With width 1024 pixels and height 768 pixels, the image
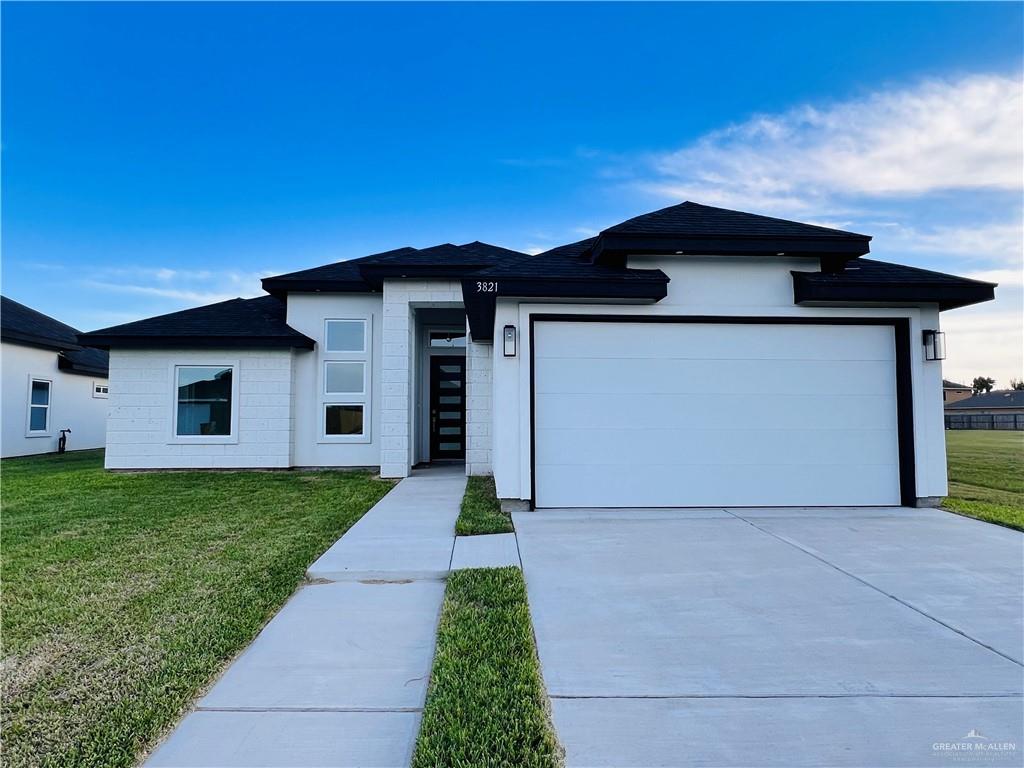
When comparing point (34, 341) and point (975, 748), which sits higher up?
point (34, 341)

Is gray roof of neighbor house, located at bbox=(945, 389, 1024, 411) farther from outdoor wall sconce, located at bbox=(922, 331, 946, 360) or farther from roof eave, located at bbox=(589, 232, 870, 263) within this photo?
roof eave, located at bbox=(589, 232, 870, 263)

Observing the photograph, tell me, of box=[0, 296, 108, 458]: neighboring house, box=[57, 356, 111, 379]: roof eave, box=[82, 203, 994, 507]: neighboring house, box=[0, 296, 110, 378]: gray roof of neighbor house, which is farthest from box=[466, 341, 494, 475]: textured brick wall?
box=[57, 356, 111, 379]: roof eave

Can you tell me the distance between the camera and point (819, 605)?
319 centimetres

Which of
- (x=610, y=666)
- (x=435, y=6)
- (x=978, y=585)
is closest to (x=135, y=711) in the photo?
(x=610, y=666)

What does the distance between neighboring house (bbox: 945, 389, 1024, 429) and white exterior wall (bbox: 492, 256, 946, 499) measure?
1218 inches

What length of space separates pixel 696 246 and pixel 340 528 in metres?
5.11

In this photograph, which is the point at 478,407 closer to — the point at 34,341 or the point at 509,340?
the point at 509,340

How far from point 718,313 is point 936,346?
2597 millimetres

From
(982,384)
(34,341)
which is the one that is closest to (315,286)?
(34,341)

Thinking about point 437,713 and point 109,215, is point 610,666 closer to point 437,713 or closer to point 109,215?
point 437,713

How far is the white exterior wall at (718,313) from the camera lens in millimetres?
6031

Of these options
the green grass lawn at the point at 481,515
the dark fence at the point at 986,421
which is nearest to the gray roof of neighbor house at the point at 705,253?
the green grass lawn at the point at 481,515

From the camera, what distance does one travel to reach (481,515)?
5746 mm

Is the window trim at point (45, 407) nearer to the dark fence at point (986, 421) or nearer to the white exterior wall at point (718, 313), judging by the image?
the white exterior wall at point (718, 313)
